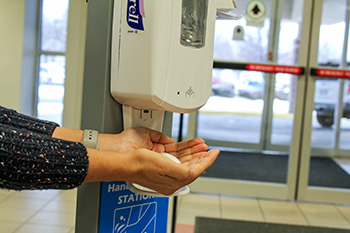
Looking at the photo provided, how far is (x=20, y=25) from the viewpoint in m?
1.48

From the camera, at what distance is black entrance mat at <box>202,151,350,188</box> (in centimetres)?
322

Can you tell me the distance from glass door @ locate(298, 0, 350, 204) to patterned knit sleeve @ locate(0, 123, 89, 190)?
→ 8.64ft

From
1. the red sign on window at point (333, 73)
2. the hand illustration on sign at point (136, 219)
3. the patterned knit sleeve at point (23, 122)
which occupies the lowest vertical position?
the hand illustration on sign at point (136, 219)

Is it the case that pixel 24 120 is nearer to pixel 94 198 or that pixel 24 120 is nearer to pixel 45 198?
pixel 94 198

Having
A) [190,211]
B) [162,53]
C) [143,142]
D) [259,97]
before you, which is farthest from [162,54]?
[259,97]

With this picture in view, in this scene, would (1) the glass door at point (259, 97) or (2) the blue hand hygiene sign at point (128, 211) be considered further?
(1) the glass door at point (259, 97)

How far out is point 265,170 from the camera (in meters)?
3.32

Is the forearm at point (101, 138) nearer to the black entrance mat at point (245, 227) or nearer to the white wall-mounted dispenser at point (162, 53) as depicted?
the white wall-mounted dispenser at point (162, 53)

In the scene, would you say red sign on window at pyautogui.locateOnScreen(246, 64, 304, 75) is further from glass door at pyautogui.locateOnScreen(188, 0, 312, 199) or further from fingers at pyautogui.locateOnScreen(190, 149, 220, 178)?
fingers at pyautogui.locateOnScreen(190, 149, 220, 178)

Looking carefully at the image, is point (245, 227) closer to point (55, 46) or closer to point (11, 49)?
point (11, 49)

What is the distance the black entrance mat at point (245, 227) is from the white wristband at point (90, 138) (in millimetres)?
Answer: 1724

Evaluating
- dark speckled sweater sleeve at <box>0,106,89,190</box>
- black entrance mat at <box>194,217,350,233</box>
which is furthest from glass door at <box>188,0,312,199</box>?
dark speckled sweater sleeve at <box>0,106,89,190</box>

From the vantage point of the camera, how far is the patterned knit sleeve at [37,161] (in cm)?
64

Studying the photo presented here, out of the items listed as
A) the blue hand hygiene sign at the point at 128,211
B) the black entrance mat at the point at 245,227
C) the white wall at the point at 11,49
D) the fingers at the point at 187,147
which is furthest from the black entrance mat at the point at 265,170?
the fingers at the point at 187,147
